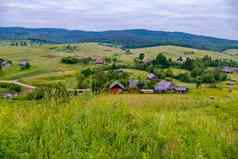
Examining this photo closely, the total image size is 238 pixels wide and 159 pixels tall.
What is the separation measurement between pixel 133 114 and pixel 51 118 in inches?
62.6

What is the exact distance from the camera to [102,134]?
6566 millimetres

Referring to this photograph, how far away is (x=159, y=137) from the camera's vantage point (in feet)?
21.6

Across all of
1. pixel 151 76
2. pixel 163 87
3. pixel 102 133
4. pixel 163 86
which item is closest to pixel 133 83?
pixel 163 86

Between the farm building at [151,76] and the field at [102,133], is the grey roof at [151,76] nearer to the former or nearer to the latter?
the farm building at [151,76]

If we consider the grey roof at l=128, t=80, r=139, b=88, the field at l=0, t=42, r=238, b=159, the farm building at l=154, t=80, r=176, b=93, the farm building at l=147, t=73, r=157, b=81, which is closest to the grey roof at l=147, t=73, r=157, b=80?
the farm building at l=147, t=73, r=157, b=81

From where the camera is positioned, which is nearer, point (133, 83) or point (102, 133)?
point (102, 133)

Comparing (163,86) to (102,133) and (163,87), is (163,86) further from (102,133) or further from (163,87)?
(102,133)

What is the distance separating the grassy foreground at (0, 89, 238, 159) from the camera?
5.80 m

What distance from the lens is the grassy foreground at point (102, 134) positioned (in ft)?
19.0

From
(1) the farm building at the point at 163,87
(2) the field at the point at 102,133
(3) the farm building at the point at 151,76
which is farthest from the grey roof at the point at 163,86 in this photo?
(2) the field at the point at 102,133

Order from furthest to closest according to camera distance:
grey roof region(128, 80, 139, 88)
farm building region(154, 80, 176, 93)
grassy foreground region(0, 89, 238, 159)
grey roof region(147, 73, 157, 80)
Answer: grey roof region(147, 73, 157, 80) → grey roof region(128, 80, 139, 88) → farm building region(154, 80, 176, 93) → grassy foreground region(0, 89, 238, 159)

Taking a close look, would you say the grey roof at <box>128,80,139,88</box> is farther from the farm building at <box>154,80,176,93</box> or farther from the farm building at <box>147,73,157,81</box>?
the farm building at <box>147,73,157,81</box>

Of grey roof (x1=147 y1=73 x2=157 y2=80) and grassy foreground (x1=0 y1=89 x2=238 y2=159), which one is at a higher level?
grassy foreground (x1=0 y1=89 x2=238 y2=159)

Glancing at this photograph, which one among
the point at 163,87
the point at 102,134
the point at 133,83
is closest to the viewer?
the point at 102,134
